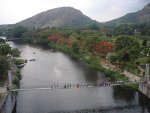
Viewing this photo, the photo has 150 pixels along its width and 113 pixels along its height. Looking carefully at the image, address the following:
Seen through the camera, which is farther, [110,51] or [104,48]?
[104,48]

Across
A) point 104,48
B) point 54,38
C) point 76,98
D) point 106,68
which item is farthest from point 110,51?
point 54,38

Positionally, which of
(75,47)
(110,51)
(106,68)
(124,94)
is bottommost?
(124,94)

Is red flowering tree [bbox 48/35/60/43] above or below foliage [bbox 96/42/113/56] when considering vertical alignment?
above

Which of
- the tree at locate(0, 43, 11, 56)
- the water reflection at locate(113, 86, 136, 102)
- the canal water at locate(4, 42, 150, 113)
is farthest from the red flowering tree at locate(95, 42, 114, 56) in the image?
the water reflection at locate(113, 86, 136, 102)

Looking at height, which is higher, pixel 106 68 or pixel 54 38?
pixel 54 38

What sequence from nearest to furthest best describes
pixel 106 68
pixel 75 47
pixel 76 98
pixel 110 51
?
pixel 76 98
pixel 106 68
pixel 110 51
pixel 75 47

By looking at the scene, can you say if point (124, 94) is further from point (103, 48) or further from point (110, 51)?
point (103, 48)

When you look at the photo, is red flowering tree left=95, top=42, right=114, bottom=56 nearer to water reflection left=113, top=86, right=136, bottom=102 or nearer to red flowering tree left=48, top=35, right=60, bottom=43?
water reflection left=113, top=86, right=136, bottom=102

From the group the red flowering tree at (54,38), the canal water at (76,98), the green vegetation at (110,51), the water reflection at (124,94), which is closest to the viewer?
the canal water at (76,98)

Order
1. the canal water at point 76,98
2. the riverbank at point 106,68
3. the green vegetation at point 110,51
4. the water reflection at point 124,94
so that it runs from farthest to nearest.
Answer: the green vegetation at point 110,51
the riverbank at point 106,68
the water reflection at point 124,94
the canal water at point 76,98

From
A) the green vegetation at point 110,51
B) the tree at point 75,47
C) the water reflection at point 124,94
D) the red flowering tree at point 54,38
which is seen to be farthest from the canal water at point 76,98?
the red flowering tree at point 54,38

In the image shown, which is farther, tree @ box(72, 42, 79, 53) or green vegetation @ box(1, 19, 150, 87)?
tree @ box(72, 42, 79, 53)

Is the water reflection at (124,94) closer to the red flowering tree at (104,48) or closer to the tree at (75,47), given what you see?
the red flowering tree at (104,48)

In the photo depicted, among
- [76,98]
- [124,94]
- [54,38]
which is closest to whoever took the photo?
[76,98]
